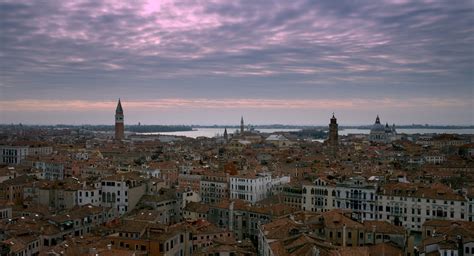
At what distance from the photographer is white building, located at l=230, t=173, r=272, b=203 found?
126 feet

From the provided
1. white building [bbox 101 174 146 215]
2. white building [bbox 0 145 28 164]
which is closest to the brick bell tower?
white building [bbox 0 145 28 164]

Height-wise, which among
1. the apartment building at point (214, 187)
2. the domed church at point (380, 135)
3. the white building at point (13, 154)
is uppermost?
the domed church at point (380, 135)

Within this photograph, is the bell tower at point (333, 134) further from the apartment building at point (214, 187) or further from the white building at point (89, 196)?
the white building at point (89, 196)

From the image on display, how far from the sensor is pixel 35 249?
866 inches

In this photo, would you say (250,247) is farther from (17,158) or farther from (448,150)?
(448,150)

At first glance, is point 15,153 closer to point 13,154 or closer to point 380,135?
point 13,154

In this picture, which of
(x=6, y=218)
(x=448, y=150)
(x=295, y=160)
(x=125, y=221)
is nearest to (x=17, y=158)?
(x=295, y=160)

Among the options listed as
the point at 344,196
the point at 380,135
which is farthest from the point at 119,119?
the point at 344,196

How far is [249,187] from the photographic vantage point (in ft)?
126

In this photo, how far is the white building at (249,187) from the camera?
38.4 m

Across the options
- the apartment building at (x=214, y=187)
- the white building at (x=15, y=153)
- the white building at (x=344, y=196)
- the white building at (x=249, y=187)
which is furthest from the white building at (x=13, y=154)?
the white building at (x=344, y=196)

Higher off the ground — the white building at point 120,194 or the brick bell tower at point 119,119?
the brick bell tower at point 119,119

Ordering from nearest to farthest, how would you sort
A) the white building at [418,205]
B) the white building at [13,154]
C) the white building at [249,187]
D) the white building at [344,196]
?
the white building at [418,205], the white building at [344,196], the white building at [249,187], the white building at [13,154]

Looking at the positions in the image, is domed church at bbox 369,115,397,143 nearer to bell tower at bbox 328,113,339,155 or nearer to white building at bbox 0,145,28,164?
bell tower at bbox 328,113,339,155
